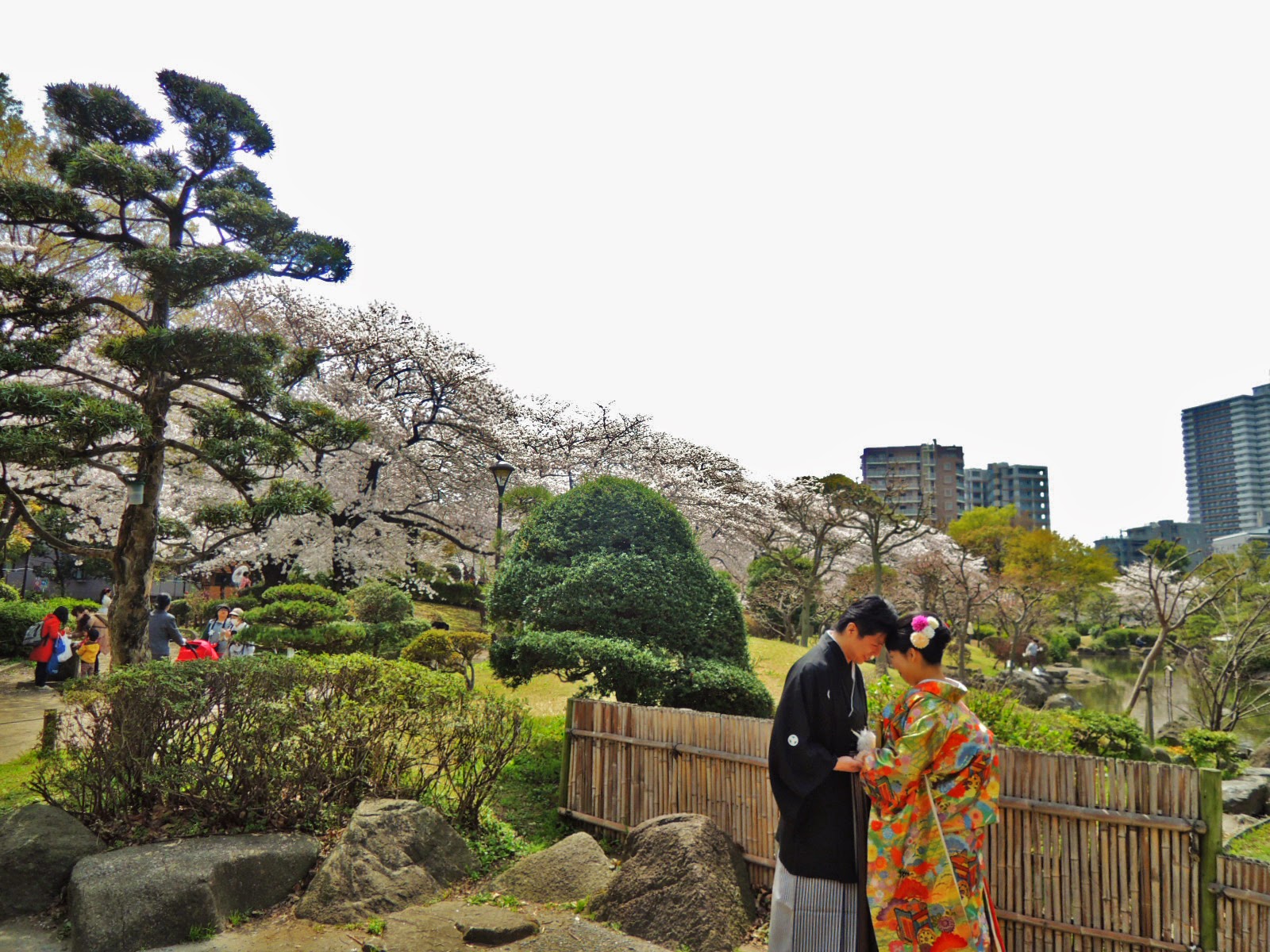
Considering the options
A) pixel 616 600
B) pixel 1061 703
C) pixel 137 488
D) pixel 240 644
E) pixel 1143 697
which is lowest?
pixel 1143 697

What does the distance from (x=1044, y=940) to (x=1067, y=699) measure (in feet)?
63.9

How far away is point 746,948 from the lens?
494 centimetres

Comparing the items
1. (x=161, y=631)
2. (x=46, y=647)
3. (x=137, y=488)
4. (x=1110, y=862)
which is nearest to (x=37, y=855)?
(x=137, y=488)

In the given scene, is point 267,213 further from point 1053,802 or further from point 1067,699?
point 1067,699

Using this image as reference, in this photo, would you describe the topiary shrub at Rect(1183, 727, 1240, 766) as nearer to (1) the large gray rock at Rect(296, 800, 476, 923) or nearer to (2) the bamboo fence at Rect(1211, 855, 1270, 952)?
(2) the bamboo fence at Rect(1211, 855, 1270, 952)

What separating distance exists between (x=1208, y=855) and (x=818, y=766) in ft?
6.77

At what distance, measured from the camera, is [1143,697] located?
24.7m

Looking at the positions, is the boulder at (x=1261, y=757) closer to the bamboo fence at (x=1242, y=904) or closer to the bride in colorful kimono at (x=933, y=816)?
the bamboo fence at (x=1242, y=904)

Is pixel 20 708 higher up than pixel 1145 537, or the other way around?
pixel 1145 537

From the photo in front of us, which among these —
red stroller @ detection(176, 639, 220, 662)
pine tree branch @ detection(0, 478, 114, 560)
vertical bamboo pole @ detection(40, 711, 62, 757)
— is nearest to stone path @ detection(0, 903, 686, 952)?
vertical bamboo pole @ detection(40, 711, 62, 757)

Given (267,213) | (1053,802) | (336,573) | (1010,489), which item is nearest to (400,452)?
(336,573)

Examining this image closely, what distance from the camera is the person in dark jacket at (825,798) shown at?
3801 millimetres

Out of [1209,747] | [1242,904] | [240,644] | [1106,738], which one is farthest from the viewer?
[240,644]

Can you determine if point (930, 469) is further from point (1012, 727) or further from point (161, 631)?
point (1012, 727)
